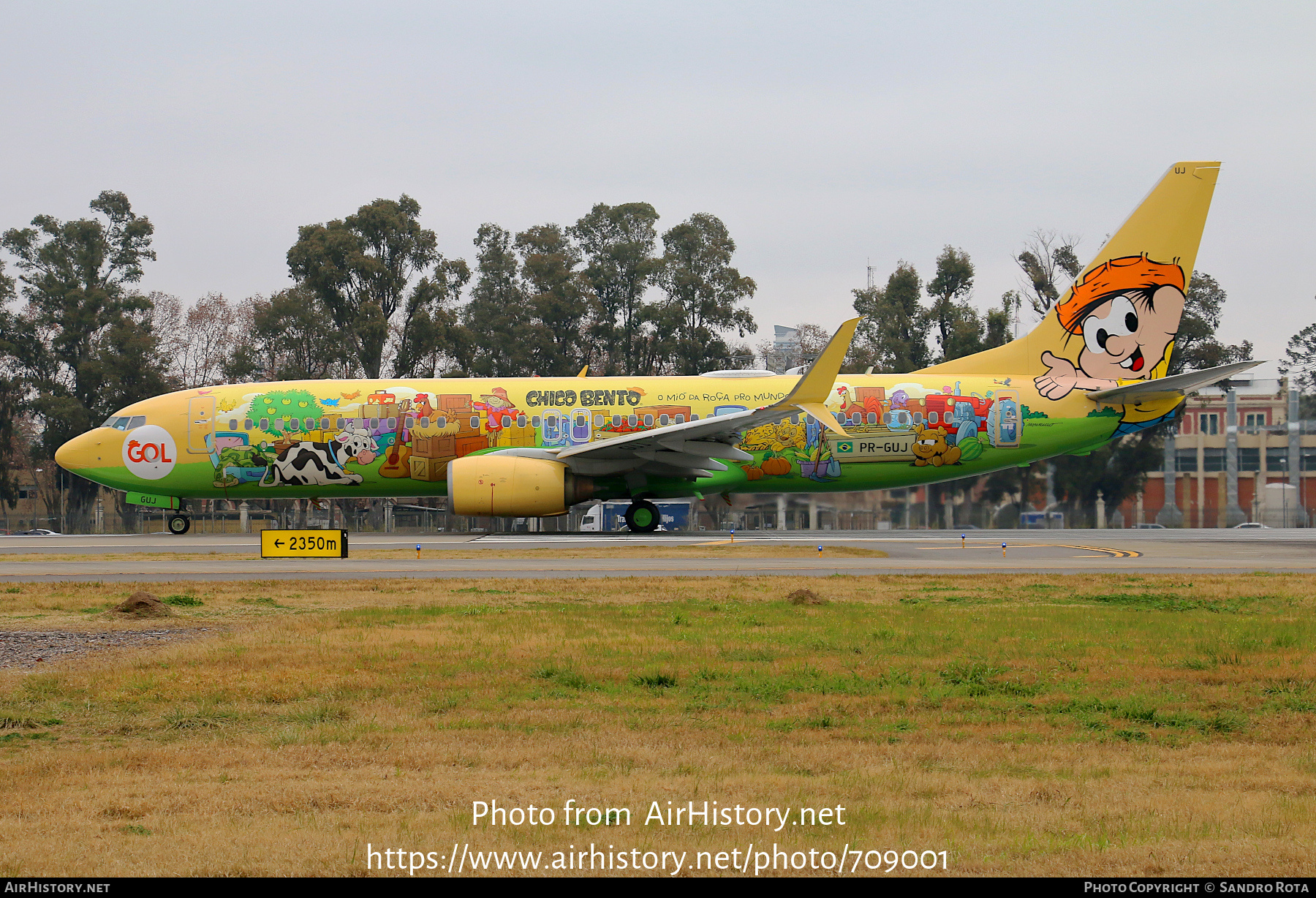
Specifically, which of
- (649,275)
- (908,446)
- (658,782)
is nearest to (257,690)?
(658,782)

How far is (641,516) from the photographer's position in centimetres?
2806

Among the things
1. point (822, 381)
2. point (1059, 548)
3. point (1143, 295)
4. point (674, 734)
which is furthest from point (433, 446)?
point (674, 734)

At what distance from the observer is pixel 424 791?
5.64 m

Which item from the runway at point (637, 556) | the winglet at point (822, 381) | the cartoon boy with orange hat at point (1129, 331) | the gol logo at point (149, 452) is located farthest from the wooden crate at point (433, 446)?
the cartoon boy with orange hat at point (1129, 331)

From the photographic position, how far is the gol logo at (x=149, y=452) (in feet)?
92.2

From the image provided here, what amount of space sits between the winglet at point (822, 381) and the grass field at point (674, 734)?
11.4 m

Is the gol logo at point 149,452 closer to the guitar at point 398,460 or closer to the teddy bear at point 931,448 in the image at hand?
the guitar at point 398,460

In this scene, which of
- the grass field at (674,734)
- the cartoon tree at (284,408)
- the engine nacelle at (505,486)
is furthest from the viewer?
the cartoon tree at (284,408)

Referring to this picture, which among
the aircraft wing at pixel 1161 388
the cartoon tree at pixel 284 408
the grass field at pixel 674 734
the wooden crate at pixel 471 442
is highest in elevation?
the aircraft wing at pixel 1161 388

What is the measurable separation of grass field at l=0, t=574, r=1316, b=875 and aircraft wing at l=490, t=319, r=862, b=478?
11.6 meters

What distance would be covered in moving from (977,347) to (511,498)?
34732mm

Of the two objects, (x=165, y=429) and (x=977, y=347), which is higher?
(x=977, y=347)

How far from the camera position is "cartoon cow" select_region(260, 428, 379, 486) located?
2759 cm

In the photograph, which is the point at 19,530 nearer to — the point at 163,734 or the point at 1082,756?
the point at 163,734
